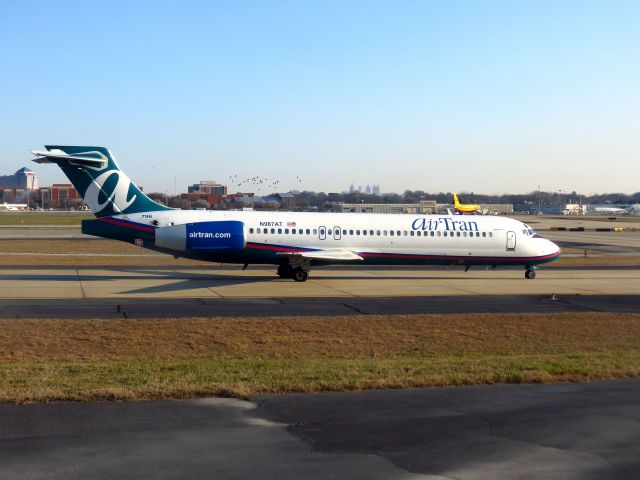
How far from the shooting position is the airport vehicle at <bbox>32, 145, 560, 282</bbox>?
30781mm

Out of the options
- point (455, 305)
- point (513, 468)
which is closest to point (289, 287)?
point (455, 305)

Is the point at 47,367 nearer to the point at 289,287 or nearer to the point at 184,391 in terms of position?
the point at 184,391

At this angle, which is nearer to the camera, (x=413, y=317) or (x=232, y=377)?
(x=232, y=377)

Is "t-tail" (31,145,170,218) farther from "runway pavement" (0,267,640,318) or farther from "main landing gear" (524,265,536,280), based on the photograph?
"main landing gear" (524,265,536,280)

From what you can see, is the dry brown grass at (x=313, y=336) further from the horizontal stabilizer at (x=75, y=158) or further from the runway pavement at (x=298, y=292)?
the horizontal stabilizer at (x=75, y=158)

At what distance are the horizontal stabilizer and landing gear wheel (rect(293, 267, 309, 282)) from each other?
936cm

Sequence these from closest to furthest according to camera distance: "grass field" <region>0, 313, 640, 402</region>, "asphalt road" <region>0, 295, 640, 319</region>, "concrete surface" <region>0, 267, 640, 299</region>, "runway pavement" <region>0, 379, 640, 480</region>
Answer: "runway pavement" <region>0, 379, 640, 480</region>
"grass field" <region>0, 313, 640, 402</region>
"asphalt road" <region>0, 295, 640, 319</region>
"concrete surface" <region>0, 267, 640, 299</region>

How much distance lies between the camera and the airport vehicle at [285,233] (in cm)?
3078

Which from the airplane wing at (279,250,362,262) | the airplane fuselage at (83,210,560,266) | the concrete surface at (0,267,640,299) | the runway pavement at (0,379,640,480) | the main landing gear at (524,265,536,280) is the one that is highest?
the airplane fuselage at (83,210,560,266)

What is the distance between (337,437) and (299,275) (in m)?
22.7

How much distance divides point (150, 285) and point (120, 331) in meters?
11.0

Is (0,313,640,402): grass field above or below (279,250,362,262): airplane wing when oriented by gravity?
below

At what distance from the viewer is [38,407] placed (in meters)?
10.8

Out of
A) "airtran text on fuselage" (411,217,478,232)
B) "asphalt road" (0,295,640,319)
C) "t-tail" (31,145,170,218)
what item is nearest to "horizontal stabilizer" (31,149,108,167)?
"t-tail" (31,145,170,218)
